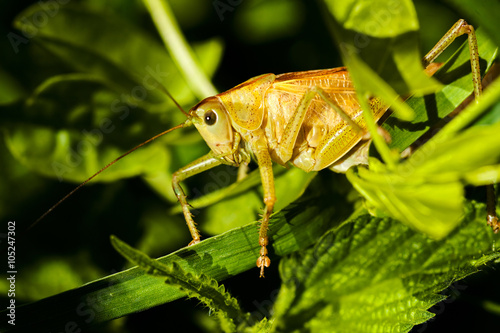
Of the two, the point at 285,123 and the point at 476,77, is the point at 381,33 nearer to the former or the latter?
the point at 476,77

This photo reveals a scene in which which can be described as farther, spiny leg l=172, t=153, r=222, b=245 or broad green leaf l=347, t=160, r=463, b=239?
spiny leg l=172, t=153, r=222, b=245

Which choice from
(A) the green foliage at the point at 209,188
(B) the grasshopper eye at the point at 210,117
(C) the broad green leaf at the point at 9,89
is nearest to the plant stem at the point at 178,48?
(A) the green foliage at the point at 209,188

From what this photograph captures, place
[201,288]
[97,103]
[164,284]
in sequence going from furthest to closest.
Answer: [97,103]
[164,284]
[201,288]

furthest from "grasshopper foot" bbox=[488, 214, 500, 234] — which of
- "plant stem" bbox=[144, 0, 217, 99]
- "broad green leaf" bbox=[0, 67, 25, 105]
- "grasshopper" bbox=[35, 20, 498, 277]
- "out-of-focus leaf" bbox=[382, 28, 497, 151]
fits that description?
"broad green leaf" bbox=[0, 67, 25, 105]

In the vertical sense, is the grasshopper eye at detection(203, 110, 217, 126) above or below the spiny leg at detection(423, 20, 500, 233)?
above

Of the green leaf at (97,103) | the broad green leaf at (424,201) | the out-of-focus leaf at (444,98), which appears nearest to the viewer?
the broad green leaf at (424,201)

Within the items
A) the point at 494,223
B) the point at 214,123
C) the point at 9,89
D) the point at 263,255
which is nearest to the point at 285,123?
the point at 214,123

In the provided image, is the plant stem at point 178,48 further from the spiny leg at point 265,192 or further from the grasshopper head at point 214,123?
the spiny leg at point 265,192

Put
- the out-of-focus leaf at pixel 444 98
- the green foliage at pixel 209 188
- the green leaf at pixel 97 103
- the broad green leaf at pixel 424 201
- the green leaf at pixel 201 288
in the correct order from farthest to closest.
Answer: the green leaf at pixel 97 103
the out-of-focus leaf at pixel 444 98
the green foliage at pixel 209 188
the green leaf at pixel 201 288
the broad green leaf at pixel 424 201

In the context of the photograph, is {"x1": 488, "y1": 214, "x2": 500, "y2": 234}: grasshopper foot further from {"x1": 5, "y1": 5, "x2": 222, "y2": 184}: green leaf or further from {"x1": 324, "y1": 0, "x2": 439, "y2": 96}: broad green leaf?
{"x1": 5, "y1": 5, "x2": 222, "y2": 184}: green leaf
